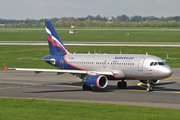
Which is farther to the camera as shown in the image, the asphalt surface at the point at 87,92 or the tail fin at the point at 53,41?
the tail fin at the point at 53,41

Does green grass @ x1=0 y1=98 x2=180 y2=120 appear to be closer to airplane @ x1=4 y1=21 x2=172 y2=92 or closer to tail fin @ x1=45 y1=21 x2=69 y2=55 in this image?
airplane @ x1=4 y1=21 x2=172 y2=92

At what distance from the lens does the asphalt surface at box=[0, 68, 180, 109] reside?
34594 millimetres

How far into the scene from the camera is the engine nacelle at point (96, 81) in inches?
1573

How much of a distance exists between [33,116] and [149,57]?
20386 millimetres

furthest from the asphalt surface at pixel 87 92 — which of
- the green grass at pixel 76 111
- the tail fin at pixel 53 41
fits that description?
the tail fin at pixel 53 41

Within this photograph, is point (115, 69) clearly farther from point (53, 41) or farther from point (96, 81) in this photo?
point (53, 41)

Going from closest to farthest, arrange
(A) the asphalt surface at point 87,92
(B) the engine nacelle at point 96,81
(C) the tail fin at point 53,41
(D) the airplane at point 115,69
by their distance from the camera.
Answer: (A) the asphalt surface at point 87,92, (B) the engine nacelle at point 96,81, (D) the airplane at point 115,69, (C) the tail fin at point 53,41

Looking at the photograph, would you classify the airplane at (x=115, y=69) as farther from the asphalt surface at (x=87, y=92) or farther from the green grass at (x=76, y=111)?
the green grass at (x=76, y=111)

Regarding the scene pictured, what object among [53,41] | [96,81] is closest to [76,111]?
[96,81]

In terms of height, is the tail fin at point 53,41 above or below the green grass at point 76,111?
above

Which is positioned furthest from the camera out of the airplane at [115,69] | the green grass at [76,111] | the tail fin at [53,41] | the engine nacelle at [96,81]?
the tail fin at [53,41]

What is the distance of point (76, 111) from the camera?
27.5 meters

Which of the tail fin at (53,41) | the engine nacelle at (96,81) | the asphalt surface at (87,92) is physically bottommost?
the asphalt surface at (87,92)

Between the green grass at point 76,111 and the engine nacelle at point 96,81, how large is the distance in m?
8.55
